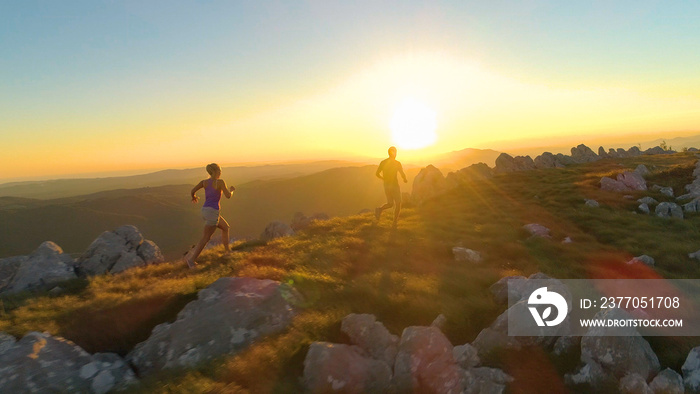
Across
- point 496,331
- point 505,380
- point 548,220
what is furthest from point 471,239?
point 505,380

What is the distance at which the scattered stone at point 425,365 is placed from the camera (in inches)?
239

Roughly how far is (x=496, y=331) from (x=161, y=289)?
8327mm

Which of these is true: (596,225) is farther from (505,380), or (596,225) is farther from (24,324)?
(24,324)

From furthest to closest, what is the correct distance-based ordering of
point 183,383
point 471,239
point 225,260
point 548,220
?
point 548,220, point 471,239, point 225,260, point 183,383

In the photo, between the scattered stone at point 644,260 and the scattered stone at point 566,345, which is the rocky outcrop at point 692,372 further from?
the scattered stone at point 644,260

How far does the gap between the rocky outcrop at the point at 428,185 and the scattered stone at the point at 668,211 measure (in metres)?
17.8

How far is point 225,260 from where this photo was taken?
1223 centimetres

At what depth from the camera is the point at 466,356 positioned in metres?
6.58

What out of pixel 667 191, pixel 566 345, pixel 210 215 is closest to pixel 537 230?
pixel 566 345

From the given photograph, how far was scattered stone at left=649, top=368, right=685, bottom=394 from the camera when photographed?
18.3ft

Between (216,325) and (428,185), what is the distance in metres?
31.6

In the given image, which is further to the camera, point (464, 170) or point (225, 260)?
point (464, 170)

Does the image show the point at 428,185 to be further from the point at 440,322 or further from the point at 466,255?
the point at 440,322

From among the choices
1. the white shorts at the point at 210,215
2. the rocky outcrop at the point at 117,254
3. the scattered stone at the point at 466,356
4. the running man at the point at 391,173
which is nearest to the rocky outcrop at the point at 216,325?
the white shorts at the point at 210,215
